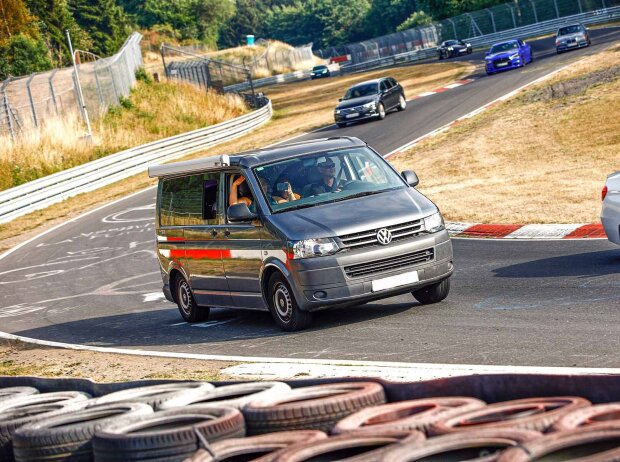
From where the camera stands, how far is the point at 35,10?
295 feet

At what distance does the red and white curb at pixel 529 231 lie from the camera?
53.1ft

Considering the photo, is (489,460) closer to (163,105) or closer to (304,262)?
(304,262)

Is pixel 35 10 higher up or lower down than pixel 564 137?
higher up

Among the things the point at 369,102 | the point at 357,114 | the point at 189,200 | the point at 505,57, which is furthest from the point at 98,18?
the point at 189,200

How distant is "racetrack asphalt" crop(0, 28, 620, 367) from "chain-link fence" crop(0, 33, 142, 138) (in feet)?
67.8

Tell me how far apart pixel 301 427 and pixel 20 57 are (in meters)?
64.4

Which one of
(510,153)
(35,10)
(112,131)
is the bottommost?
(510,153)

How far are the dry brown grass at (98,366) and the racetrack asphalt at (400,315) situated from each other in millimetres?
515

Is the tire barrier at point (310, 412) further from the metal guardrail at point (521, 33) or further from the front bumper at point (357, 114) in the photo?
the metal guardrail at point (521, 33)

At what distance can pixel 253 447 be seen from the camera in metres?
5.41

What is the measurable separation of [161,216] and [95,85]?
35690mm

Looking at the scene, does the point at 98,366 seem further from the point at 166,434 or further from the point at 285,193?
the point at 166,434

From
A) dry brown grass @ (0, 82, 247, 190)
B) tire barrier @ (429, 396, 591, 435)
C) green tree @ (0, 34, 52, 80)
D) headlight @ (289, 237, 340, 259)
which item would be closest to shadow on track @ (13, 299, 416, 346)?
headlight @ (289, 237, 340, 259)

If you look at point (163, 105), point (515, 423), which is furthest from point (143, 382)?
point (163, 105)
